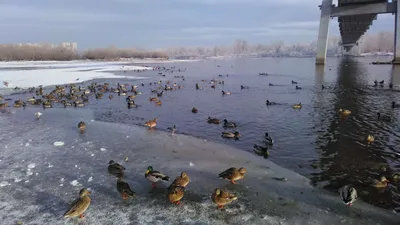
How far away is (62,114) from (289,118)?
12244mm

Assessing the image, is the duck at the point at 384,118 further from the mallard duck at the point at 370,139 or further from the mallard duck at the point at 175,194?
the mallard duck at the point at 175,194

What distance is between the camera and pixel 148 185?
25.5 ft

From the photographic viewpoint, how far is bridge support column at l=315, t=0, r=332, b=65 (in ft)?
189

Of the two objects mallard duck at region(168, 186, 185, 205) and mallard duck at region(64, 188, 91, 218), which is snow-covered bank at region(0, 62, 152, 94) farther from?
mallard duck at region(168, 186, 185, 205)

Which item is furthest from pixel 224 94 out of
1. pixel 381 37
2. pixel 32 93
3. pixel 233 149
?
pixel 381 37

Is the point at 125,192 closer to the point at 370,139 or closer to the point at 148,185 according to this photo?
the point at 148,185

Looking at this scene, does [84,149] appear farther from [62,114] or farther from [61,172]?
[62,114]

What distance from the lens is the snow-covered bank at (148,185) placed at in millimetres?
6270

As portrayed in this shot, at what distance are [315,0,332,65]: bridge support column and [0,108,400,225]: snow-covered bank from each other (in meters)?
55.0

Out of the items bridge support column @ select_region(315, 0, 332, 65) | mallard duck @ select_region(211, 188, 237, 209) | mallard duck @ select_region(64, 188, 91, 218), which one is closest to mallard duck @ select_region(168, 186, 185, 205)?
mallard duck @ select_region(211, 188, 237, 209)

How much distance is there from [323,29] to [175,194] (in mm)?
62265

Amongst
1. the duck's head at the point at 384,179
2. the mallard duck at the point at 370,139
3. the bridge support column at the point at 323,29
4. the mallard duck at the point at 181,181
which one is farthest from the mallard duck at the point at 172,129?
the bridge support column at the point at 323,29

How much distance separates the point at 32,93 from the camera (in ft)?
85.6

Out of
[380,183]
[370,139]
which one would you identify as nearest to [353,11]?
[370,139]
